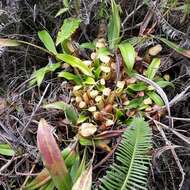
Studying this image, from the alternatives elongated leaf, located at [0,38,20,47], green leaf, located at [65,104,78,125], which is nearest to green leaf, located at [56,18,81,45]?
elongated leaf, located at [0,38,20,47]

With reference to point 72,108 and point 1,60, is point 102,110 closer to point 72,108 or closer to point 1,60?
point 72,108

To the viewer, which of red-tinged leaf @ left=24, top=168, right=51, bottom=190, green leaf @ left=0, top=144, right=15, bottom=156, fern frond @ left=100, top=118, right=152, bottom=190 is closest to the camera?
fern frond @ left=100, top=118, right=152, bottom=190

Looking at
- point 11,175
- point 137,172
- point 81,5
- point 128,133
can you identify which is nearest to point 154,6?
point 81,5

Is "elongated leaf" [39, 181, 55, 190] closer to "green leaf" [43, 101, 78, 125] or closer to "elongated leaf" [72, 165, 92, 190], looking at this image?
"elongated leaf" [72, 165, 92, 190]

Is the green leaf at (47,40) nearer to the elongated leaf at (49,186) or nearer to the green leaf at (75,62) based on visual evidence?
the green leaf at (75,62)

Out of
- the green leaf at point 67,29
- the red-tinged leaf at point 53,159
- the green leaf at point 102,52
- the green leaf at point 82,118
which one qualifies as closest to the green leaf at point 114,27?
the green leaf at point 102,52
